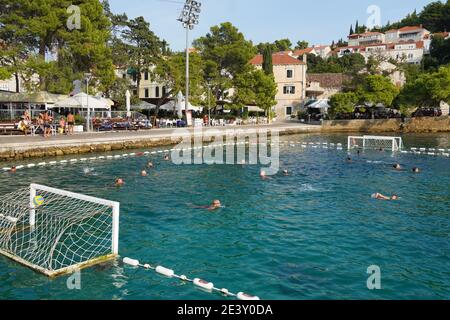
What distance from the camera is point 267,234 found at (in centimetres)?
1347

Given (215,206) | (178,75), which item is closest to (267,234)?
(215,206)

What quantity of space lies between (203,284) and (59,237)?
12.0 ft

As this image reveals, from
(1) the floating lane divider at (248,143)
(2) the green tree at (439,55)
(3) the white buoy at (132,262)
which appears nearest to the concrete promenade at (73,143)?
(1) the floating lane divider at (248,143)

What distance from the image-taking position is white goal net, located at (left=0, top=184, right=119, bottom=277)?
10836 mm

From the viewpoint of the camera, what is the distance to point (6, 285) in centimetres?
961

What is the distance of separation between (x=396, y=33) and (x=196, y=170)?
155514 mm

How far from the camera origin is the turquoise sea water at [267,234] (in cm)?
970

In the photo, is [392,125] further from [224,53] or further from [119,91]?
[119,91]

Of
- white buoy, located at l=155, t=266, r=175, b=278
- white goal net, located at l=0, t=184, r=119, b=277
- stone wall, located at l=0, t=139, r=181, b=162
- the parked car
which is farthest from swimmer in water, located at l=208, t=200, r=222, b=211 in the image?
the parked car

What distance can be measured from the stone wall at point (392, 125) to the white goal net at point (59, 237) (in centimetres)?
4689

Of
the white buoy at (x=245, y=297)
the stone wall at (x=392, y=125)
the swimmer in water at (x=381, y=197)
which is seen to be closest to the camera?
the white buoy at (x=245, y=297)

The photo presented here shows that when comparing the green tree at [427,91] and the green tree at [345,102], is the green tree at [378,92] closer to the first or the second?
the green tree at [345,102]
